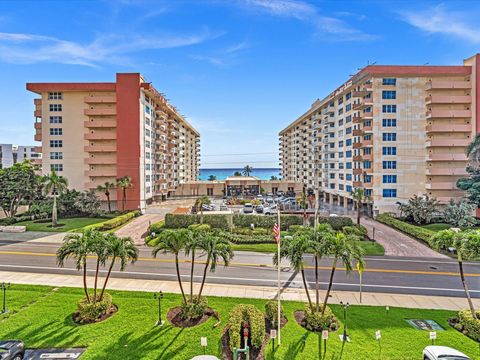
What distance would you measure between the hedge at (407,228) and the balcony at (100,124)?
54.2 meters

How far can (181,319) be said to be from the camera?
18281 millimetres

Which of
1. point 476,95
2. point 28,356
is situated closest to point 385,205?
point 476,95

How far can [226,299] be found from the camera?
70.8ft

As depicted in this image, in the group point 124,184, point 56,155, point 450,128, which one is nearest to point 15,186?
point 56,155

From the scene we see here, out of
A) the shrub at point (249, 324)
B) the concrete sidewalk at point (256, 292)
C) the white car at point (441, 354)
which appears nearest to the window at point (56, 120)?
the concrete sidewalk at point (256, 292)

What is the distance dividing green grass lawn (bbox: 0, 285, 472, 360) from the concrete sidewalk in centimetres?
151

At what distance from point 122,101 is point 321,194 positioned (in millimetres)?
55942

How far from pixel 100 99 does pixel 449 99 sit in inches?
2622

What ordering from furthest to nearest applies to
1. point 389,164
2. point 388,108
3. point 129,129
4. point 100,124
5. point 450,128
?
point 100,124, point 129,129, point 389,164, point 388,108, point 450,128

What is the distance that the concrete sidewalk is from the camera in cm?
2178

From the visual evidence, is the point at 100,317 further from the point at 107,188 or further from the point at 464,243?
the point at 107,188

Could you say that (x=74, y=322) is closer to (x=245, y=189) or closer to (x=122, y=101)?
(x=122, y=101)

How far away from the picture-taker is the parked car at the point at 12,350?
13.6m

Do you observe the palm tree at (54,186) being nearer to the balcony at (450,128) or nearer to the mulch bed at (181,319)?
the mulch bed at (181,319)
